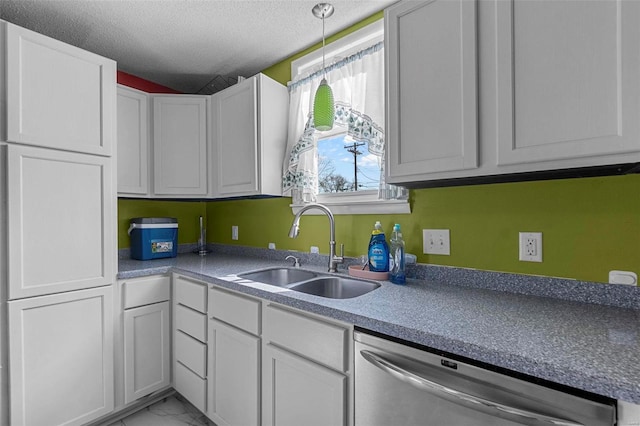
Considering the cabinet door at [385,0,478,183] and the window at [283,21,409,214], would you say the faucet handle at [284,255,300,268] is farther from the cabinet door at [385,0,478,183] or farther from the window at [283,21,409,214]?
the cabinet door at [385,0,478,183]

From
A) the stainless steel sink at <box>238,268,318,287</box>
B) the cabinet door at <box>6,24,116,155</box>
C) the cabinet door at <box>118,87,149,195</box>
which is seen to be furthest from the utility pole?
the cabinet door at <box>118,87,149,195</box>

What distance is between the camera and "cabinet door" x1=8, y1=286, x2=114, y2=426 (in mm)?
1524

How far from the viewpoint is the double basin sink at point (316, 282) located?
63.6 inches

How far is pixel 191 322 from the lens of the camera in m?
1.91

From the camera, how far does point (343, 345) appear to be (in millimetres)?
1126

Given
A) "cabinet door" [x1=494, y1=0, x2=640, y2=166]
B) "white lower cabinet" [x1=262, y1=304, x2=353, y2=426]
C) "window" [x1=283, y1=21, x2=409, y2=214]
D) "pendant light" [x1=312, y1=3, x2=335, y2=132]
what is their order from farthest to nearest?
"window" [x1=283, y1=21, x2=409, y2=214] < "pendant light" [x1=312, y1=3, x2=335, y2=132] < "white lower cabinet" [x1=262, y1=304, x2=353, y2=426] < "cabinet door" [x1=494, y1=0, x2=640, y2=166]

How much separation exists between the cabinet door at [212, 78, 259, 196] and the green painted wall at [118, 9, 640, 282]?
604 millimetres

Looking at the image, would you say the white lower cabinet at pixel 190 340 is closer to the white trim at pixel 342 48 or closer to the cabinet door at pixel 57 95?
the cabinet door at pixel 57 95

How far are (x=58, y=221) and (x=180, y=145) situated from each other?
1014mm

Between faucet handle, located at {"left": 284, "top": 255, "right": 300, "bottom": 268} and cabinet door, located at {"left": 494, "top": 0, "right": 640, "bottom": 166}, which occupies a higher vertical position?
cabinet door, located at {"left": 494, "top": 0, "right": 640, "bottom": 166}

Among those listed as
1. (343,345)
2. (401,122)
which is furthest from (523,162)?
(343,345)

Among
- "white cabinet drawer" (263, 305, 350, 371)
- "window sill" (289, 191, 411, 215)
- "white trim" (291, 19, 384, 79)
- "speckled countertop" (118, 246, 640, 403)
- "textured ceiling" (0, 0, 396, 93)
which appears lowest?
"white cabinet drawer" (263, 305, 350, 371)

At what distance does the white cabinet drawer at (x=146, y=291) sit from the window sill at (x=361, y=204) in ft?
3.46

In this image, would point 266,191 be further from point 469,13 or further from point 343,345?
point 469,13
